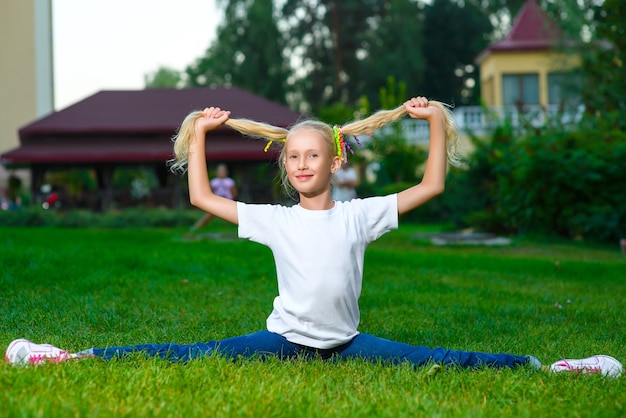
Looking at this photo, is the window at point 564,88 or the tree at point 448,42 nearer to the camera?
the window at point 564,88

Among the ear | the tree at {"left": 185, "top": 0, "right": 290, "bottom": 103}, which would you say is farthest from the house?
the ear

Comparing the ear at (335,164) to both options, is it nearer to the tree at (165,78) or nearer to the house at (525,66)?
the house at (525,66)

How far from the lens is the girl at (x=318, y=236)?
4.68 meters

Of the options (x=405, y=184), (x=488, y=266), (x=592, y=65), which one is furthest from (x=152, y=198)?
(x=488, y=266)

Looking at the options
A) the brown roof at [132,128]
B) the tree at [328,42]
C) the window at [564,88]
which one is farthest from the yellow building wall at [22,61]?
the window at [564,88]

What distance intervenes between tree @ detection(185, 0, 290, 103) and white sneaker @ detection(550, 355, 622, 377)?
1606 inches

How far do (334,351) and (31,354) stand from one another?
1.56m

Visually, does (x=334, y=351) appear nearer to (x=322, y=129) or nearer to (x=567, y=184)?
(x=322, y=129)

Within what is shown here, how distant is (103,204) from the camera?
2897cm

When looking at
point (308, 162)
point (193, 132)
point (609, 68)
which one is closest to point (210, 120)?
point (193, 132)

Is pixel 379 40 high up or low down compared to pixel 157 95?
up

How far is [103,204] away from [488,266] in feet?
63.9

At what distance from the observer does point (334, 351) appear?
4859 millimetres

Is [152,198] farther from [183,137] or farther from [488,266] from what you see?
[183,137]
